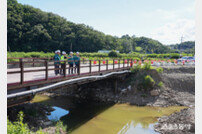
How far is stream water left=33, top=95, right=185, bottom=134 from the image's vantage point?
1127 centimetres

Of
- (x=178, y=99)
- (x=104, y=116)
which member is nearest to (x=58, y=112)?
(x=104, y=116)

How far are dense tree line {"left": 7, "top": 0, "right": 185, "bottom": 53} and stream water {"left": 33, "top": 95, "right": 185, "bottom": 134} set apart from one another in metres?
45.0

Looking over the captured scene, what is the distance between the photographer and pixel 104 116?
1364 cm

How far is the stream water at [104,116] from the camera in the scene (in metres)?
11.3

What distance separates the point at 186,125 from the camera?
11.2 m

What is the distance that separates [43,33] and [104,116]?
175 feet

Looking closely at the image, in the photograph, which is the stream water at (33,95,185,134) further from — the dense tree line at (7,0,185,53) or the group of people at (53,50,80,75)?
the dense tree line at (7,0,185,53)

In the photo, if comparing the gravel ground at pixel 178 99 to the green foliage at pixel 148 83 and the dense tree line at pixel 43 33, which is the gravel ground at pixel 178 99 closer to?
the green foliage at pixel 148 83

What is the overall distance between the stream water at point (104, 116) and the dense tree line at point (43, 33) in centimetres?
4499

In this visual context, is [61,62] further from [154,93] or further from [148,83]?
[154,93]

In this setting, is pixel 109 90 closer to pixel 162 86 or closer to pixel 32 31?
pixel 162 86

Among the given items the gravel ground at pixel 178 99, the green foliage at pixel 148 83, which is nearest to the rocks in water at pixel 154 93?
the gravel ground at pixel 178 99
